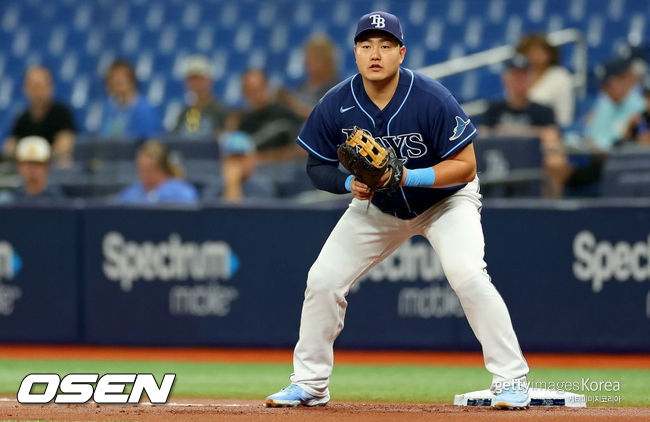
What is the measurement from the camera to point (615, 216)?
27.2 feet

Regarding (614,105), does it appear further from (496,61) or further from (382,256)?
(382,256)

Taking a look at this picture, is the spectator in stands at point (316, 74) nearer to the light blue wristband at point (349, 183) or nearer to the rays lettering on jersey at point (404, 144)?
the rays lettering on jersey at point (404, 144)

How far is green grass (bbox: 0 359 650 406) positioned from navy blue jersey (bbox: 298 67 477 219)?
51.1 inches

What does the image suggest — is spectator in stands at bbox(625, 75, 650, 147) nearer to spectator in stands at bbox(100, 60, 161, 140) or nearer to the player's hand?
spectator in stands at bbox(100, 60, 161, 140)

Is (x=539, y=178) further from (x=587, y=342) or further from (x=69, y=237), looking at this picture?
(x=69, y=237)

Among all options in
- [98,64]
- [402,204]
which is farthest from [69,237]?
[402,204]

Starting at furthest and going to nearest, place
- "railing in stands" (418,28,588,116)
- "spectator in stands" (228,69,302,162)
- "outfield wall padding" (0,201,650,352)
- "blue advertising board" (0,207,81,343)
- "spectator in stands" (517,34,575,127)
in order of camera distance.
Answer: "railing in stands" (418,28,588,116) → "spectator in stands" (228,69,302,162) → "spectator in stands" (517,34,575,127) → "blue advertising board" (0,207,81,343) → "outfield wall padding" (0,201,650,352)

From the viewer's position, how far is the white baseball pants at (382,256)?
15.9 ft

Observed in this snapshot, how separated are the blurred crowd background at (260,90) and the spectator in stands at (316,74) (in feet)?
0.07

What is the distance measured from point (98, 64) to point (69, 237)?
3311 millimetres

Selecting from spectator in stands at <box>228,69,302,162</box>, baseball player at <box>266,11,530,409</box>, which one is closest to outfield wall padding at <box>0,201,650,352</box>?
spectator in stands at <box>228,69,302,162</box>

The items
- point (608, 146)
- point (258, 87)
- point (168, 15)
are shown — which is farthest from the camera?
point (168, 15)

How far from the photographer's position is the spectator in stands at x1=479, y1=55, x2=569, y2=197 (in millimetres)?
9102

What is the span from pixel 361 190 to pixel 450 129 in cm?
52
